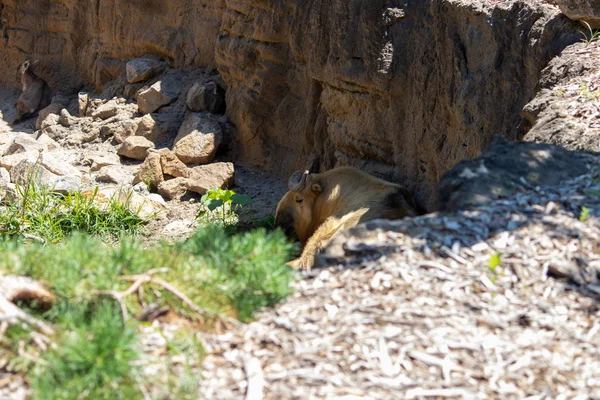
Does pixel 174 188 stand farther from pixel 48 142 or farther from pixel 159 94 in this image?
pixel 48 142

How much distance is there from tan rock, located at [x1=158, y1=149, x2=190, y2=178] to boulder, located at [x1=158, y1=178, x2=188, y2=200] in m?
0.20

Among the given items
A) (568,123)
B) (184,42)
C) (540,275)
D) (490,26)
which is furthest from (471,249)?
(184,42)

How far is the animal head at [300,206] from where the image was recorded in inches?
297

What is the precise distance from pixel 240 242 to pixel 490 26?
11.5 feet

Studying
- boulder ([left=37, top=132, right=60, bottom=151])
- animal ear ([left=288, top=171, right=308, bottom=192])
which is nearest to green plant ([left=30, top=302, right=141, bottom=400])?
animal ear ([left=288, top=171, right=308, bottom=192])

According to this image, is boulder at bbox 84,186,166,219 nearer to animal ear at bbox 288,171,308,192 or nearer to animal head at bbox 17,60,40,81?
animal ear at bbox 288,171,308,192

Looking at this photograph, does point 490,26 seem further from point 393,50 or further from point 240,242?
point 240,242

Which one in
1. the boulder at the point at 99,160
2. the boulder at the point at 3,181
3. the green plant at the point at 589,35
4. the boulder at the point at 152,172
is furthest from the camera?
the boulder at the point at 99,160

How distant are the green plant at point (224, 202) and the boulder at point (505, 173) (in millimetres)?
4475

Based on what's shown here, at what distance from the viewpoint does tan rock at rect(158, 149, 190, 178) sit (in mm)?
9930

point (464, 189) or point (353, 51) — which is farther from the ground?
point (353, 51)

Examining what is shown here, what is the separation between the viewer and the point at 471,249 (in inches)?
149

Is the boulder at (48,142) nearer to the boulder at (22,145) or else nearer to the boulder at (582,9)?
the boulder at (22,145)

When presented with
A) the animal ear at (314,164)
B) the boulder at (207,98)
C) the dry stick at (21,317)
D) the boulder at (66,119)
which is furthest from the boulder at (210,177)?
the dry stick at (21,317)
